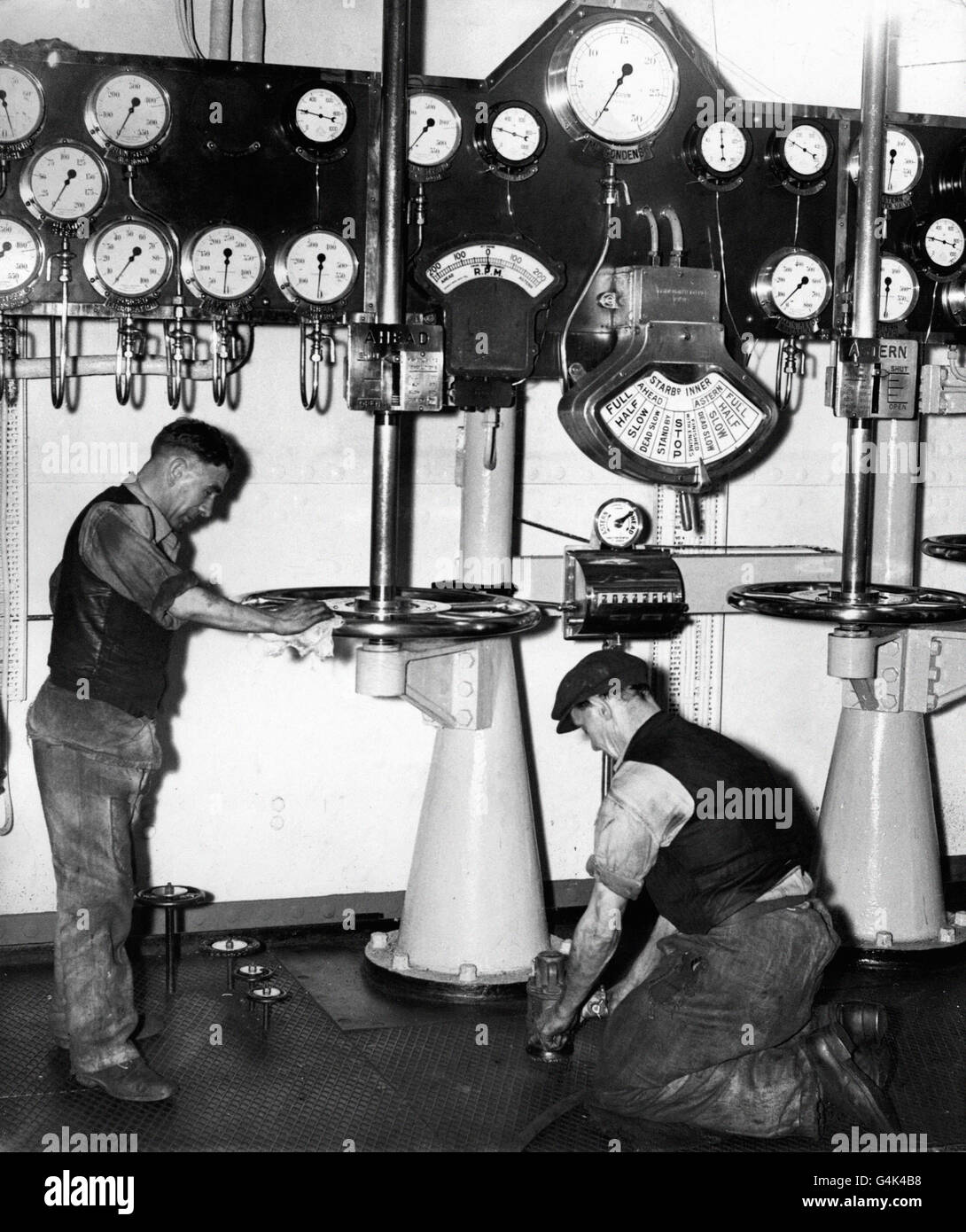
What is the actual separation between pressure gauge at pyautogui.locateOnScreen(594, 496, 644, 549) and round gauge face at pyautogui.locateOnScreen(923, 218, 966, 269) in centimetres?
101

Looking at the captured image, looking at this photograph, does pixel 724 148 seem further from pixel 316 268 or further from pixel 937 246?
pixel 316 268

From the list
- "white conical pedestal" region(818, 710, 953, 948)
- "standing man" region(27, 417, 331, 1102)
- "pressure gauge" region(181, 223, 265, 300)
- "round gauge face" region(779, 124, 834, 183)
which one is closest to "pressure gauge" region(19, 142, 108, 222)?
"pressure gauge" region(181, 223, 265, 300)

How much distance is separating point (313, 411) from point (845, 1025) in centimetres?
194

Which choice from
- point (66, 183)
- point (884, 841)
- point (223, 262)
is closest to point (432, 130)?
point (223, 262)

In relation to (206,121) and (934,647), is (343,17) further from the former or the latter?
(934,647)

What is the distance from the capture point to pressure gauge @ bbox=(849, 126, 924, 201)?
12.7 feet

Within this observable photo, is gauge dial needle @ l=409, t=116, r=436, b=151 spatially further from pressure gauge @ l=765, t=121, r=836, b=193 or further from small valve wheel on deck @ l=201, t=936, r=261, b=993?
small valve wheel on deck @ l=201, t=936, r=261, b=993

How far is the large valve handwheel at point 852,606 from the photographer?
328 centimetres

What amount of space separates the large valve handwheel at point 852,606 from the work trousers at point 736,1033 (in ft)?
2.14

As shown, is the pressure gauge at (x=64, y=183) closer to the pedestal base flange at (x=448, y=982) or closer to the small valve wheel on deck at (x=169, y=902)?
the small valve wheel on deck at (x=169, y=902)

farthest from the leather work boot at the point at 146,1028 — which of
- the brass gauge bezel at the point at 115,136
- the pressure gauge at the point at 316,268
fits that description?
the brass gauge bezel at the point at 115,136

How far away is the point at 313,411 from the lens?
3.88 meters

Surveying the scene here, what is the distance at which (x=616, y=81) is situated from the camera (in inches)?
142

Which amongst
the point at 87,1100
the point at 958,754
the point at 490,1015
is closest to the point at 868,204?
the point at 958,754
